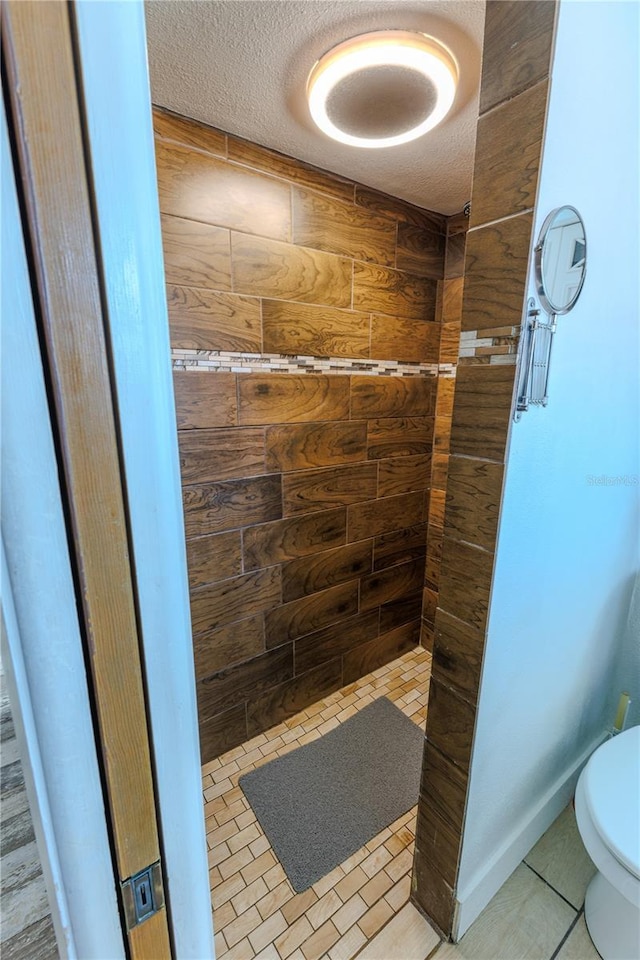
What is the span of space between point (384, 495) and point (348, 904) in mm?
1504

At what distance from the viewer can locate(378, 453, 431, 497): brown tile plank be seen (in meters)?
2.09

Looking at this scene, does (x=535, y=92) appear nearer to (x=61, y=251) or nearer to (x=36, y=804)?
(x=61, y=251)

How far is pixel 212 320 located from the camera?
4.71 ft

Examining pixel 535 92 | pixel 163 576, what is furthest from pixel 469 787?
pixel 535 92

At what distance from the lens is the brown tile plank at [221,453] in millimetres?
1466

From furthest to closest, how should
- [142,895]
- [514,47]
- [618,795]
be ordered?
1. [618,795]
2. [514,47]
3. [142,895]

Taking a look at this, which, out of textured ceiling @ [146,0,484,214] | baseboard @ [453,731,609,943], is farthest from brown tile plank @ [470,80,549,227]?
baseboard @ [453,731,609,943]

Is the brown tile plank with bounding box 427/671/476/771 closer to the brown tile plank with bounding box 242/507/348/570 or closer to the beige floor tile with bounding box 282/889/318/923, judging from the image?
the beige floor tile with bounding box 282/889/318/923

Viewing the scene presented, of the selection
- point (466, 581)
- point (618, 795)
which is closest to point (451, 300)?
point (466, 581)

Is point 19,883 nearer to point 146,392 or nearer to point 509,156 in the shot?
point 146,392

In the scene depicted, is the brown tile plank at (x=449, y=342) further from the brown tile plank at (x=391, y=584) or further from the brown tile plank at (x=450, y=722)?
the brown tile plank at (x=450, y=722)

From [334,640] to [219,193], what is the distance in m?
1.93

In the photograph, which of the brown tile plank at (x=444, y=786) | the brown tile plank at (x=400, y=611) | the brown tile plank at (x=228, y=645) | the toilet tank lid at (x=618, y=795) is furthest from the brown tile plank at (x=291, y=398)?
the toilet tank lid at (x=618, y=795)

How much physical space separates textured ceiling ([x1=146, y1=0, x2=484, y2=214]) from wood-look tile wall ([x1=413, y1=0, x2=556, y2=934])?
1.08ft
